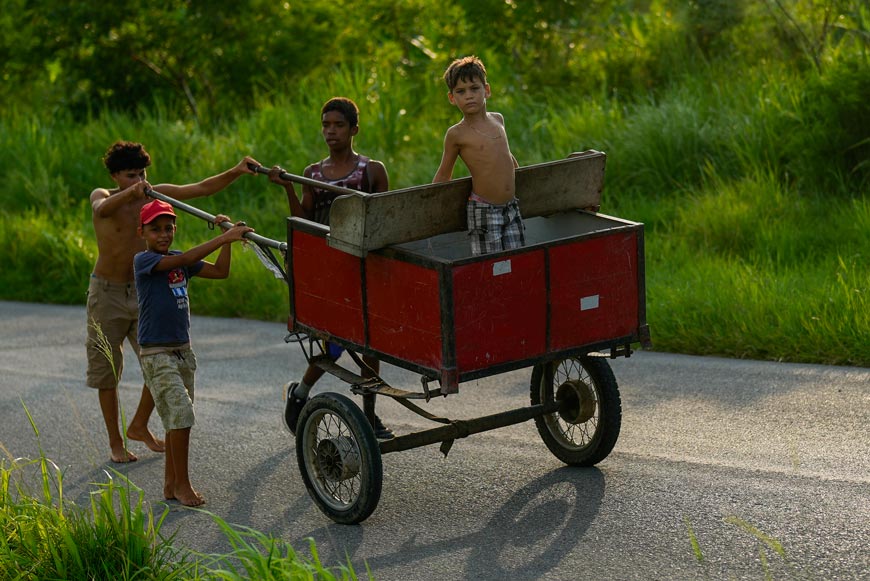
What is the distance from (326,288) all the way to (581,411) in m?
1.37

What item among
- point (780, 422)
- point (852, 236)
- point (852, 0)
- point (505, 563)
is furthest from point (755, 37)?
point (505, 563)

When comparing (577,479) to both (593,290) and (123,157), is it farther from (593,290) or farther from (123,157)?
(123,157)

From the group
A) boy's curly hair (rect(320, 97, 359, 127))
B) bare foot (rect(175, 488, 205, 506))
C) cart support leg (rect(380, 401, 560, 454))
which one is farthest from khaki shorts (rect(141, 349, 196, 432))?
boy's curly hair (rect(320, 97, 359, 127))

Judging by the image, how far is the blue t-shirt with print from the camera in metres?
6.22

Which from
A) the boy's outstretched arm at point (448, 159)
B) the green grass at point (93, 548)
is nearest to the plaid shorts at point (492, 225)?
the boy's outstretched arm at point (448, 159)

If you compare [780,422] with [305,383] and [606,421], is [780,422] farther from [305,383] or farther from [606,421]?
[305,383]

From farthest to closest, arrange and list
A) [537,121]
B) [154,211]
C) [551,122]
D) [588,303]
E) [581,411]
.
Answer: [537,121], [551,122], [581,411], [154,211], [588,303]

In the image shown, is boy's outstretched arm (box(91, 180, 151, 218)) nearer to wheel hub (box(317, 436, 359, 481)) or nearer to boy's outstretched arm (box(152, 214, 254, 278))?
boy's outstretched arm (box(152, 214, 254, 278))

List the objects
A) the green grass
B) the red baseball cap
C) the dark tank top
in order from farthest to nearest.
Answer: the dark tank top, the red baseball cap, the green grass

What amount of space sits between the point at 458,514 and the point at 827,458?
6.00ft

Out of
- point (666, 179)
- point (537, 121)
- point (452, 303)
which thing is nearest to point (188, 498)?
point (452, 303)

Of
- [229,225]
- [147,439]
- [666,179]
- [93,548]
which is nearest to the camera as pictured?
[93,548]

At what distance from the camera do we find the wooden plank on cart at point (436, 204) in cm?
557

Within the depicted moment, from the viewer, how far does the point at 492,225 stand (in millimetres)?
5965
